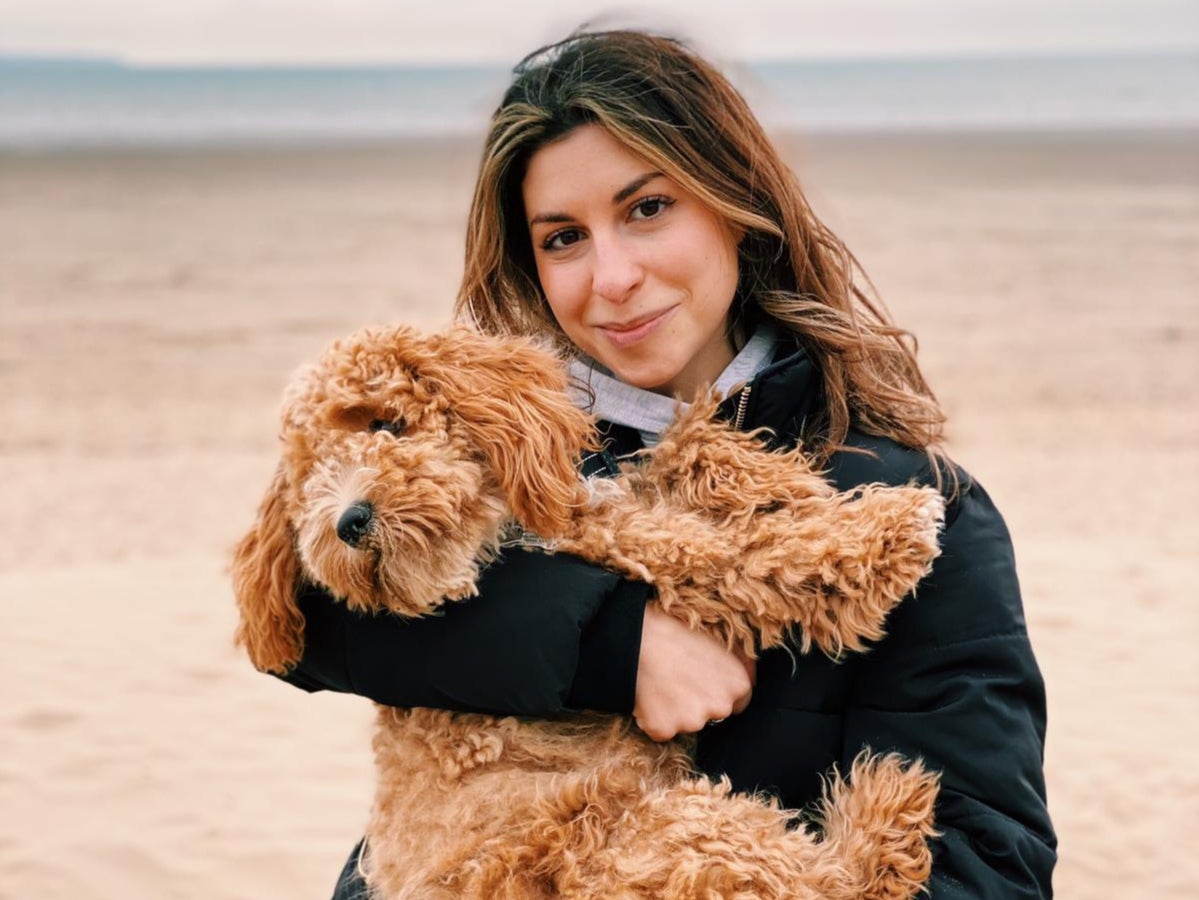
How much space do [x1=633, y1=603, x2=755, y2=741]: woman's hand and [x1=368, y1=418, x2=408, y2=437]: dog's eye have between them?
66 cm

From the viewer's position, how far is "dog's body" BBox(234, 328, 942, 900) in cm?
264

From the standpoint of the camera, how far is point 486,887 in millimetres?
2648

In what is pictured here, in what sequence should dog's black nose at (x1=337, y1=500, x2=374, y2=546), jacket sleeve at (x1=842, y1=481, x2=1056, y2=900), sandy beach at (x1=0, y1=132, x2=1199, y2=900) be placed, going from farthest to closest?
sandy beach at (x1=0, y1=132, x2=1199, y2=900)
dog's black nose at (x1=337, y1=500, x2=374, y2=546)
jacket sleeve at (x1=842, y1=481, x2=1056, y2=900)

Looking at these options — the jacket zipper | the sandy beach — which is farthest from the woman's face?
the sandy beach

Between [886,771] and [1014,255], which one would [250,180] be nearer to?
[1014,255]

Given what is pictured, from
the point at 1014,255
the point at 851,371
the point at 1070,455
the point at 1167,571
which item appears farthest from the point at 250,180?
the point at 851,371

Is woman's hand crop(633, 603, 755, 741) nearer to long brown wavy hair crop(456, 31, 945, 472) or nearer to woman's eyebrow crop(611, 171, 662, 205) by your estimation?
long brown wavy hair crop(456, 31, 945, 472)

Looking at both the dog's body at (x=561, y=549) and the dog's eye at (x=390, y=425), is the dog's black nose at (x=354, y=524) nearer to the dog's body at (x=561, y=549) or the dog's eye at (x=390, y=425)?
the dog's body at (x=561, y=549)

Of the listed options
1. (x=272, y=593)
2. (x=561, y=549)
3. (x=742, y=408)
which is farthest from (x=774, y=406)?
(x=272, y=593)

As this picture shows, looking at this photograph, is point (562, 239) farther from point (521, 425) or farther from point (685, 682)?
point (685, 682)

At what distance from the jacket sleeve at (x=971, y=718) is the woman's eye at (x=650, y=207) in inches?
39.2

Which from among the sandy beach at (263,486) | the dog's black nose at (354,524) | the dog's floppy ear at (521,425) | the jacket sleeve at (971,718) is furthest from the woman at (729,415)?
the sandy beach at (263,486)

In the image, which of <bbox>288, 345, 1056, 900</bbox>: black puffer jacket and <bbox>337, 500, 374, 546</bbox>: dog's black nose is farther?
<bbox>337, 500, 374, 546</bbox>: dog's black nose

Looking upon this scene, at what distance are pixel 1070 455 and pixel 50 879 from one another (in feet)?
34.1
